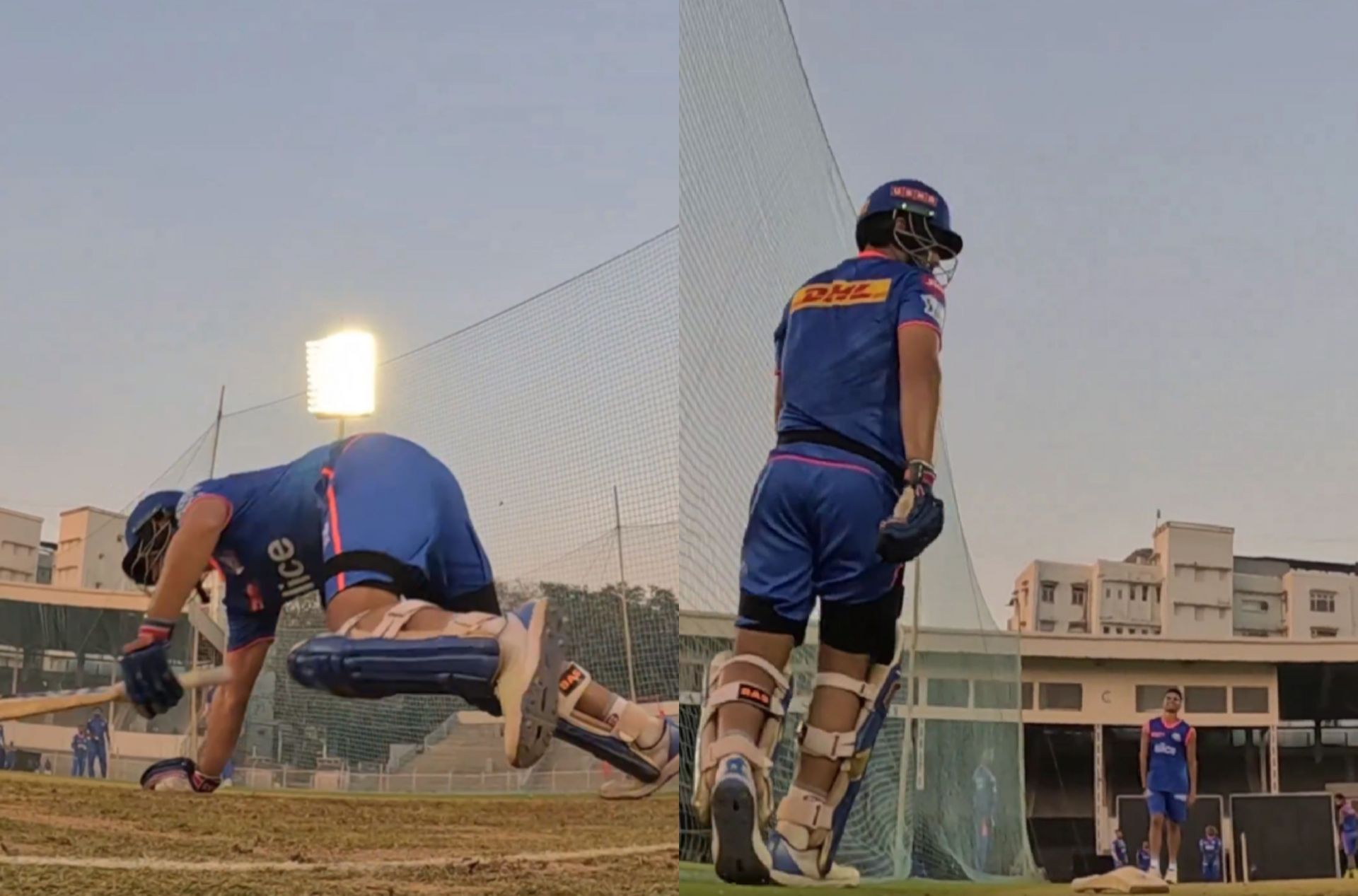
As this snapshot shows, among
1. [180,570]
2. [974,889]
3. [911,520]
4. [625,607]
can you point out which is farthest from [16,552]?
[974,889]

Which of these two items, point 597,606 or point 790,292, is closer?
point 790,292

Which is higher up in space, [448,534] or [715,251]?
[715,251]

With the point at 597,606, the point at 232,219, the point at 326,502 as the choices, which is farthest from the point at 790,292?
the point at 232,219

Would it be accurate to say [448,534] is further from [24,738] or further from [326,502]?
[24,738]

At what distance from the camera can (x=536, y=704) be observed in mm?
4820

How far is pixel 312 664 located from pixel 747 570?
1.46m

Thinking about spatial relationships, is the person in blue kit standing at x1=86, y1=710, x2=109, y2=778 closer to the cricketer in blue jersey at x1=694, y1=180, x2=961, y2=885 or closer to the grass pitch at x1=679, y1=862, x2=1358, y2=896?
the grass pitch at x1=679, y1=862, x2=1358, y2=896

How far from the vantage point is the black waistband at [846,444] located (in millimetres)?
4141

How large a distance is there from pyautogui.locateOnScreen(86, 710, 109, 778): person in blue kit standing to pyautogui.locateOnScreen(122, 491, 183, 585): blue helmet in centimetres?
45

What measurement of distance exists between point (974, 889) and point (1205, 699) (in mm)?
986

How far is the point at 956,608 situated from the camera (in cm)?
532

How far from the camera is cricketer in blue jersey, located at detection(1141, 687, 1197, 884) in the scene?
4824mm

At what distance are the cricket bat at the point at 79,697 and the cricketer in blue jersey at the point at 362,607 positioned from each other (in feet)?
0.15

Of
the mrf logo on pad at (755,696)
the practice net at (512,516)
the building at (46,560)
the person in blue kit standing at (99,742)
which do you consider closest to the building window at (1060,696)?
the practice net at (512,516)
